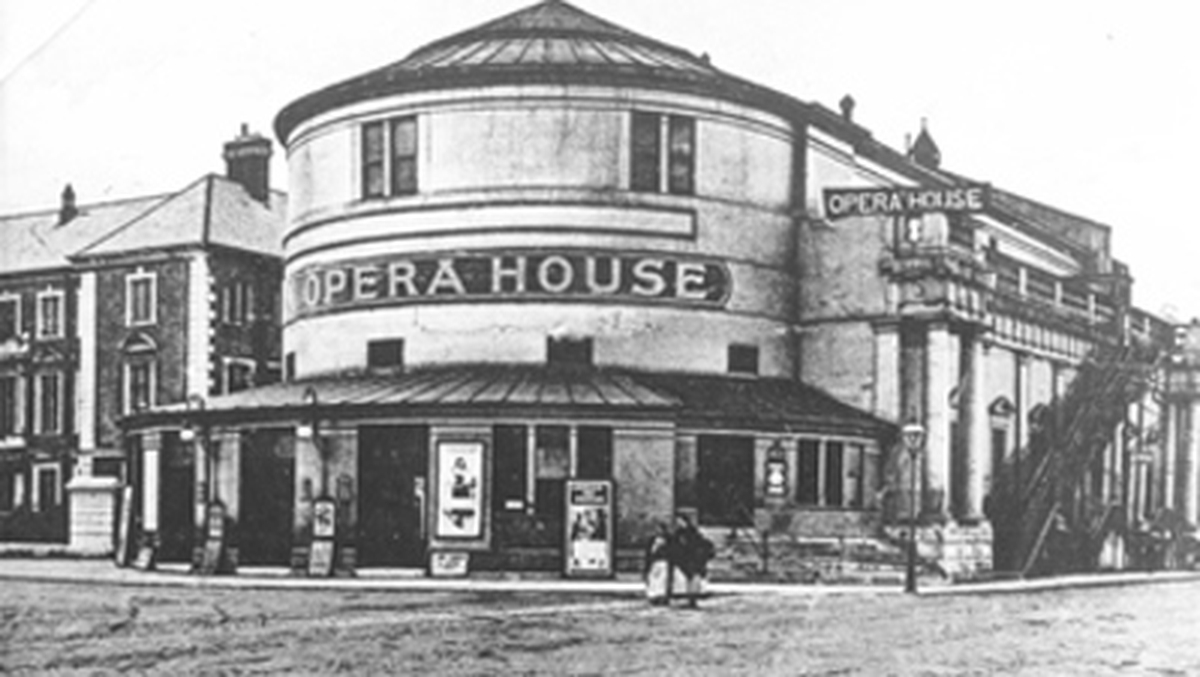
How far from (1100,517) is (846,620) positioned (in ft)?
64.6

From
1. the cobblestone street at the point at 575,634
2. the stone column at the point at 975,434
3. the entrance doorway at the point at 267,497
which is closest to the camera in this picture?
the cobblestone street at the point at 575,634

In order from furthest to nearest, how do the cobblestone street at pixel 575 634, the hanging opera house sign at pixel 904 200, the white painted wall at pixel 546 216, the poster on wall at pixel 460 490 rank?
the white painted wall at pixel 546 216, the hanging opera house sign at pixel 904 200, the poster on wall at pixel 460 490, the cobblestone street at pixel 575 634

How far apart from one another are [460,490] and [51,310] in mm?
16162

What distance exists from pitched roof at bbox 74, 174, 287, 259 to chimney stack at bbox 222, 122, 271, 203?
0.34 m

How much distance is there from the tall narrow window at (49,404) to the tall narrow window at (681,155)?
15180 mm

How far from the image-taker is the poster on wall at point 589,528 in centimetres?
3003

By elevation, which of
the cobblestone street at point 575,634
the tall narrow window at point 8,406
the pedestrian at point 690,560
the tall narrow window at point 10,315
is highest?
the tall narrow window at point 10,315

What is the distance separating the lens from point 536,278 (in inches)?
1347

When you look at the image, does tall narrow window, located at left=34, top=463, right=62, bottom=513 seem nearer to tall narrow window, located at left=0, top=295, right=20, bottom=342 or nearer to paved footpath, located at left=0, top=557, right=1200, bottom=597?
tall narrow window, located at left=0, top=295, right=20, bottom=342

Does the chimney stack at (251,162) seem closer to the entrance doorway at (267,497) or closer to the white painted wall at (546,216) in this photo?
the white painted wall at (546,216)

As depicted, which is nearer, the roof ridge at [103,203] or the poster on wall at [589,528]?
the poster on wall at [589,528]

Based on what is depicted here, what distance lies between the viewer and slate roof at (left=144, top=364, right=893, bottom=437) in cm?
3108

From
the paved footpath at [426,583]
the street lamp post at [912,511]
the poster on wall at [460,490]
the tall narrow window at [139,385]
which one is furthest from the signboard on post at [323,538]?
the tall narrow window at [139,385]

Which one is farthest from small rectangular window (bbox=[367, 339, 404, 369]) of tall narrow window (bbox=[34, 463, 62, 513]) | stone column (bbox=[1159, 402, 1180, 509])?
stone column (bbox=[1159, 402, 1180, 509])
